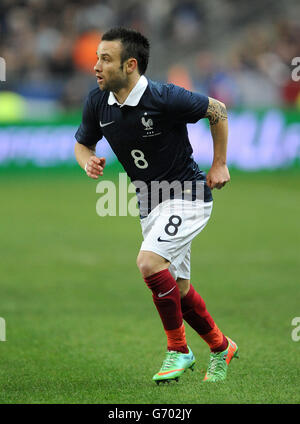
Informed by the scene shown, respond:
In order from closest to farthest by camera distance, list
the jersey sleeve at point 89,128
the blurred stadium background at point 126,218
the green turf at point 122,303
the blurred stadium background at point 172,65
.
Result: the green turf at point 122,303 < the jersey sleeve at point 89,128 < the blurred stadium background at point 126,218 < the blurred stadium background at point 172,65

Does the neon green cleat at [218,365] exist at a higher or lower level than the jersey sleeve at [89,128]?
lower

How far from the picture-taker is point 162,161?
5.86m

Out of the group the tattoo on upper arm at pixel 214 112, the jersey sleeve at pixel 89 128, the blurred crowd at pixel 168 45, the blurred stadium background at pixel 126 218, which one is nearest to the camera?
the tattoo on upper arm at pixel 214 112

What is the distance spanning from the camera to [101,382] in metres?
5.83

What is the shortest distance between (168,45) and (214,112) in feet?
62.1

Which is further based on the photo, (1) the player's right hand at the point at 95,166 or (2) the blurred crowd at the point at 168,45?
(2) the blurred crowd at the point at 168,45

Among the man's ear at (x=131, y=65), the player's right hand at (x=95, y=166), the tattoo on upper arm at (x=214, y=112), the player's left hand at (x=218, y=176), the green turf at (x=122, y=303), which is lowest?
the green turf at (x=122, y=303)

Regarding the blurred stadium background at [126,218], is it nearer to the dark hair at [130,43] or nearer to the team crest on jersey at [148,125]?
the team crest on jersey at [148,125]

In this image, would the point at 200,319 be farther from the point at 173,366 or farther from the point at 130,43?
the point at 130,43

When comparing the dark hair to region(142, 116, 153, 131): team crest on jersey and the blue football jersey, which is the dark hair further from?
region(142, 116, 153, 131): team crest on jersey

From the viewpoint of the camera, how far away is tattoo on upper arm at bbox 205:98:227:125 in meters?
5.82

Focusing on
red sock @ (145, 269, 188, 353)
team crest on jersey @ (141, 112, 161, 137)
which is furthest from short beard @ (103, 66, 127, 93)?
red sock @ (145, 269, 188, 353)

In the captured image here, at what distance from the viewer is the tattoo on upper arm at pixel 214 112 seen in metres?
5.82

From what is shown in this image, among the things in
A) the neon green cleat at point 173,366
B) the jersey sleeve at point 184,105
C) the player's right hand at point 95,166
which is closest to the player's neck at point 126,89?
the jersey sleeve at point 184,105
